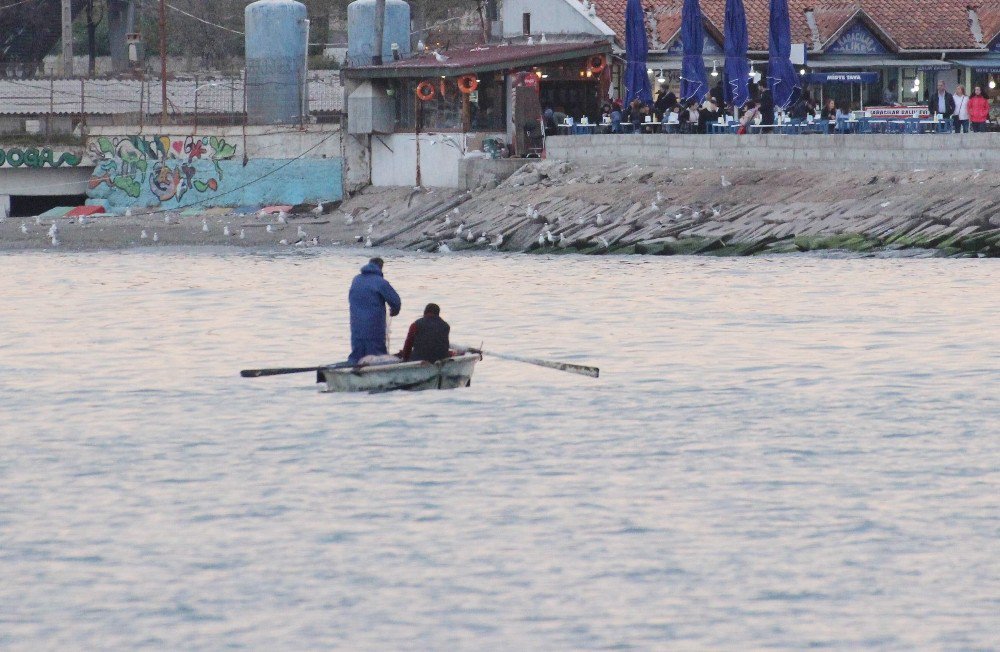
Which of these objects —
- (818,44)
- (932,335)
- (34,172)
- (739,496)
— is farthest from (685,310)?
(34,172)

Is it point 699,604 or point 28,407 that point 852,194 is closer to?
point 28,407

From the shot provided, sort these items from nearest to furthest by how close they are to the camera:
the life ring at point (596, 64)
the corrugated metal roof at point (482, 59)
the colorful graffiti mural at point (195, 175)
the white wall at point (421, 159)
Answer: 1. the corrugated metal roof at point (482, 59)
2. the white wall at point (421, 159)
3. the life ring at point (596, 64)
4. the colorful graffiti mural at point (195, 175)

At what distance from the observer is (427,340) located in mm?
21688

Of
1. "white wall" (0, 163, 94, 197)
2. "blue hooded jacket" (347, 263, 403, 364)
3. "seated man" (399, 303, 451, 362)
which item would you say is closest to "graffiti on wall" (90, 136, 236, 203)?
"white wall" (0, 163, 94, 197)

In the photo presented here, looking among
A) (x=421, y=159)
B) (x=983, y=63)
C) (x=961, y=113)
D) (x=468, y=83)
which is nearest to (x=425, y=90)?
(x=468, y=83)

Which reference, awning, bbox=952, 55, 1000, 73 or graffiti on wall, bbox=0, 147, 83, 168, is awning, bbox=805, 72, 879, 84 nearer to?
awning, bbox=952, 55, 1000, 73

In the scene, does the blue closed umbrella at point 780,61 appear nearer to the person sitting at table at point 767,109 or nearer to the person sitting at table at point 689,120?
the person sitting at table at point 767,109

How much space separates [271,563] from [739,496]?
4.61 metres

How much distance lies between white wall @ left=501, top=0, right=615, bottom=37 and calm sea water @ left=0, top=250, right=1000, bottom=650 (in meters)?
28.0

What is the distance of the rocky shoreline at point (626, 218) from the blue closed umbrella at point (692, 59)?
86.8 inches

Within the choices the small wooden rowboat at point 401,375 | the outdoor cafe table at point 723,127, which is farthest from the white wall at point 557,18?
the small wooden rowboat at point 401,375

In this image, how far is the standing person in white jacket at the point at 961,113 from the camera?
41625 millimetres

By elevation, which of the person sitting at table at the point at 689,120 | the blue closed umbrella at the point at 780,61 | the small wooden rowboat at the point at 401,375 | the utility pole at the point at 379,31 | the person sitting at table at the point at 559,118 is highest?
the utility pole at the point at 379,31

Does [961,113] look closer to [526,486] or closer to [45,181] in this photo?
[526,486]
